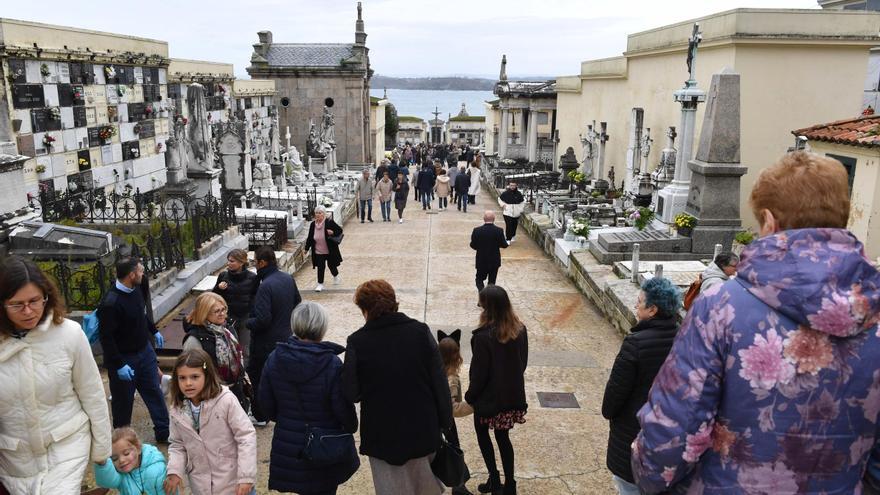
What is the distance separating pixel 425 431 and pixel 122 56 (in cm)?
1610

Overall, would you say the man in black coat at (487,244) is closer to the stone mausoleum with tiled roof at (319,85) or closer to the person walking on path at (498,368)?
the person walking on path at (498,368)

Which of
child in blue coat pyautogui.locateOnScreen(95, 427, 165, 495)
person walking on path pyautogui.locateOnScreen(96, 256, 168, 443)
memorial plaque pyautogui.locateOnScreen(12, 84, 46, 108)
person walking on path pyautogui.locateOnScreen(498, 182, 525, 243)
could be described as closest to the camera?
child in blue coat pyautogui.locateOnScreen(95, 427, 165, 495)

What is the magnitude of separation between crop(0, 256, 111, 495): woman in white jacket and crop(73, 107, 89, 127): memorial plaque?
512 inches

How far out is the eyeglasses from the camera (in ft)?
9.51

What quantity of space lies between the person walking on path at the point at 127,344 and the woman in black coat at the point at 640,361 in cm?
351

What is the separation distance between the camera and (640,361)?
11.6 ft

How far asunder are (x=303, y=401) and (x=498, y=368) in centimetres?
140

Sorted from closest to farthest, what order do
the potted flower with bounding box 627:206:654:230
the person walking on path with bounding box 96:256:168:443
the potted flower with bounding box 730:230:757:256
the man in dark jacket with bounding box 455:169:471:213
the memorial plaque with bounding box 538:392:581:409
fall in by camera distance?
the person walking on path with bounding box 96:256:168:443 < the memorial plaque with bounding box 538:392:581:409 < the potted flower with bounding box 730:230:757:256 < the potted flower with bounding box 627:206:654:230 < the man in dark jacket with bounding box 455:169:471:213

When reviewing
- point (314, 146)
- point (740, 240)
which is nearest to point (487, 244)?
point (740, 240)

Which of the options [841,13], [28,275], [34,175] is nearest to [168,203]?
[34,175]

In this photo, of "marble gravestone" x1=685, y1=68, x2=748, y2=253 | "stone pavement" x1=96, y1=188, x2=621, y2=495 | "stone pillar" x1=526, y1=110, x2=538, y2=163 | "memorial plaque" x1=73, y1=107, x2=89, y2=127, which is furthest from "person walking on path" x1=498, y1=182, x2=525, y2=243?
"stone pillar" x1=526, y1=110, x2=538, y2=163

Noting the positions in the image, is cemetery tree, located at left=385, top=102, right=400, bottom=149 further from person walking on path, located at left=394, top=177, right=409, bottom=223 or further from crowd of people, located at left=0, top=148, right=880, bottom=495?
crowd of people, located at left=0, top=148, right=880, bottom=495

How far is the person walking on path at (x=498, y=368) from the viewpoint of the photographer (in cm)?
436

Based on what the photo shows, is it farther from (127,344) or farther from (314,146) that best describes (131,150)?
(127,344)
